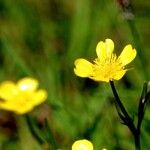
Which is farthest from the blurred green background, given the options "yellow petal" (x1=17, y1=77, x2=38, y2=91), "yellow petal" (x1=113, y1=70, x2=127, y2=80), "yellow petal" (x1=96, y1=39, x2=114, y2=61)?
"yellow petal" (x1=113, y1=70, x2=127, y2=80)

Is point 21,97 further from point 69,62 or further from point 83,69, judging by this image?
point 69,62

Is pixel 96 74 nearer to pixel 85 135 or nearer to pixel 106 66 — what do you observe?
pixel 106 66

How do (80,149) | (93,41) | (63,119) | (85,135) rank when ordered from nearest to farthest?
(80,149) → (85,135) → (63,119) → (93,41)

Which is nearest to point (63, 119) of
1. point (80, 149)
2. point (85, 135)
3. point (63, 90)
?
point (85, 135)

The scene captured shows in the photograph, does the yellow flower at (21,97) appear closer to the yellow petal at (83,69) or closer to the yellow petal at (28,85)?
the yellow petal at (28,85)

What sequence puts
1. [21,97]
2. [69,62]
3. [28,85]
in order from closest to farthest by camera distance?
1. [21,97]
2. [28,85]
3. [69,62]

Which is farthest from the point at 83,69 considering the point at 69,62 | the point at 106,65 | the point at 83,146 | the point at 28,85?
the point at 69,62
